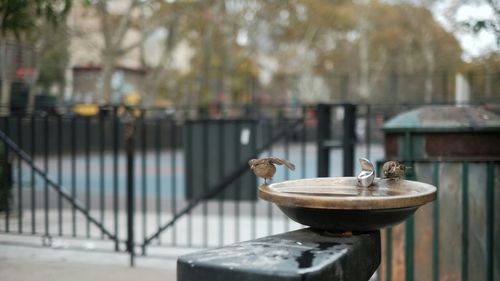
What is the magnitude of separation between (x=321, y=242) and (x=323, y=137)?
8.98ft

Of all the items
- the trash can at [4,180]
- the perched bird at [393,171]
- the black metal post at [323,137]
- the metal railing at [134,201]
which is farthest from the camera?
the trash can at [4,180]

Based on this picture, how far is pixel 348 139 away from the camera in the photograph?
5.35 m

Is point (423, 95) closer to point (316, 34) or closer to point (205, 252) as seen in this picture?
point (316, 34)

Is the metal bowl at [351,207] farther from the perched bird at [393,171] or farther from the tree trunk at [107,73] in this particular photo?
the tree trunk at [107,73]

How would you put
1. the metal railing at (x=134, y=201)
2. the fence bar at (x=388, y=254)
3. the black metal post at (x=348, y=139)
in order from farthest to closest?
the metal railing at (x=134, y=201)
the black metal post at (x=348, y=139)
the fence bar at (x=388, y=254)

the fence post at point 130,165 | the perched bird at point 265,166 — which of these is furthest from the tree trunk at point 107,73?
the perched bird at point 265,166

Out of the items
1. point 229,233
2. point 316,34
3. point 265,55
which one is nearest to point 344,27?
point 316,34

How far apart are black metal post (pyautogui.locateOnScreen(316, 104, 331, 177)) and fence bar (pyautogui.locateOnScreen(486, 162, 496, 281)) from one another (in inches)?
62.4

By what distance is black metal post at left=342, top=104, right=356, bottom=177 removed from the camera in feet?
17.5

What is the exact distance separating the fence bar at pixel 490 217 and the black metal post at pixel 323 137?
5.20 ft

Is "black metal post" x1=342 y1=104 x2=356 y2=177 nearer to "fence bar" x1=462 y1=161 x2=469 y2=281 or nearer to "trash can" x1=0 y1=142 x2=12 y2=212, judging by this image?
"fence bar" x1=462 y1=161 x2=469 y2=281

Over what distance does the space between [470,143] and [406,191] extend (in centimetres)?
169

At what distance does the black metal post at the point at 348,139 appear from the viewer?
5.35 metres

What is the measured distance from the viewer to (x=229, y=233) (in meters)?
8.20
